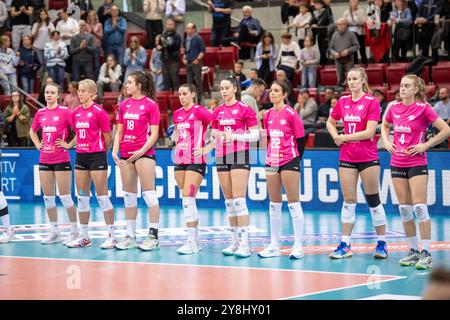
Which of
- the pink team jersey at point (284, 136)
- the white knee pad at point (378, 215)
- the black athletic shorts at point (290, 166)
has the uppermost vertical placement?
the pink team jersey at point (284, 136)

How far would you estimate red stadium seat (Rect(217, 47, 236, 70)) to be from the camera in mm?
19688

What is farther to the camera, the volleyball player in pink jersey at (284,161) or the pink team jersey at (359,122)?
the volleyball player in pink jersey at (284,161)

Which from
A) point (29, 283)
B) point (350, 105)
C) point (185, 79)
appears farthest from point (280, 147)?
point (185, 79)

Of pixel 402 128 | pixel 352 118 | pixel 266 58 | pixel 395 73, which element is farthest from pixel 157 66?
pixel 402 128

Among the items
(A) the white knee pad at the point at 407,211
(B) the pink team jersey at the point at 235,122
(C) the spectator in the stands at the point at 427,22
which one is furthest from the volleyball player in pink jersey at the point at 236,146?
(C) the spectator in the stands at the point at 427,22

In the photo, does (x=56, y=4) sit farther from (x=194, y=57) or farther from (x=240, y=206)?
(x=240, y=206)

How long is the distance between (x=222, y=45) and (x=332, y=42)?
331cm

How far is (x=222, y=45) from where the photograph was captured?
20016 millimetres

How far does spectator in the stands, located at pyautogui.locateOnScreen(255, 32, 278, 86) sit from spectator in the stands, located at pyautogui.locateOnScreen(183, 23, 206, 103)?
1.35 meters

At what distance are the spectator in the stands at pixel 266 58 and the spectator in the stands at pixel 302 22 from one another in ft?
3.21

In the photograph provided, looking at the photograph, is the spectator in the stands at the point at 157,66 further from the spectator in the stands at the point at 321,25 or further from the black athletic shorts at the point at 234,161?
the black athletic shorts at the point at 234,161

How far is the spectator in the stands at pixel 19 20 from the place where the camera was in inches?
832

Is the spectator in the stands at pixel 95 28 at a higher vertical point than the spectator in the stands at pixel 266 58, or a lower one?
higher

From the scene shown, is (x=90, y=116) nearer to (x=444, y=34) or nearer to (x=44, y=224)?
(x=44, y=224)
